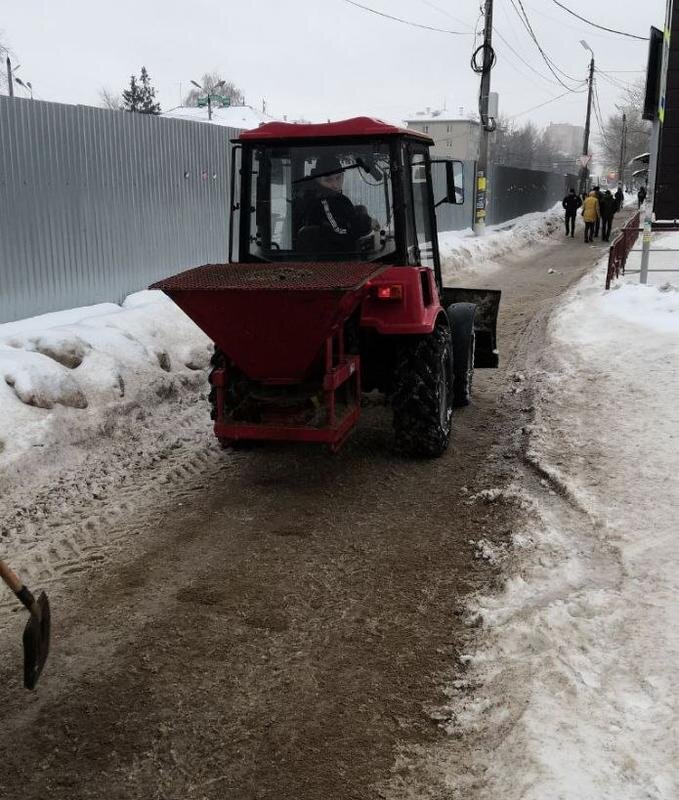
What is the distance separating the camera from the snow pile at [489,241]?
1889 cm

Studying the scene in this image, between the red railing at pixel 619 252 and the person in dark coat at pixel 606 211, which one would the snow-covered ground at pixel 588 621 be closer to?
the red railing at pixel 619 252

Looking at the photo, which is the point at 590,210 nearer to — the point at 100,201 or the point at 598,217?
the point at 598,217

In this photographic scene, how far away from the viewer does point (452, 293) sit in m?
7.85

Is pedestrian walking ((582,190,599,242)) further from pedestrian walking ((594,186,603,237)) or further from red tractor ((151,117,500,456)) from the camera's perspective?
red tractor ((151,117,500,456))

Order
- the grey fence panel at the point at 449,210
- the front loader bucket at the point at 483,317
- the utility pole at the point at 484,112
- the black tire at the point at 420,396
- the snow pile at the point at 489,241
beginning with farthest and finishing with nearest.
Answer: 1. the utility pole at the point at 484,112
2. the grey fence panel at the point at 449,210
3. the snow pile at the point at 489,241
4. the front loader bucket at the point at 483,317
5. the black tire at the point at 420,396

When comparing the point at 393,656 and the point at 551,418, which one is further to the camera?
the point at 551,418

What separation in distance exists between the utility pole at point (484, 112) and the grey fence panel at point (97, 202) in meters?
13.1

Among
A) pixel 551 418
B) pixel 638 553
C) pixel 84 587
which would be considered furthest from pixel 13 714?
pixel 551 418

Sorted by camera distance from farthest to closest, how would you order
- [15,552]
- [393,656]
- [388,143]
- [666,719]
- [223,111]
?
[223,111], [388,143], [15,552], [393,656], [666,719]

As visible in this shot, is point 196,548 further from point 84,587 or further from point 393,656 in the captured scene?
point 393,656

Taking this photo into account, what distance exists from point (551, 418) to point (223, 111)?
63.0 metres

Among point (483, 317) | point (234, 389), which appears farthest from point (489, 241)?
point (234, 389)

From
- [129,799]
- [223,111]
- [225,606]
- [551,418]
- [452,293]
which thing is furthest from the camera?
[223,111]

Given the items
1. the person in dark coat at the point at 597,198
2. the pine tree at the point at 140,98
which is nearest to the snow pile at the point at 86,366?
the person in dark coat at the point at 597,198
